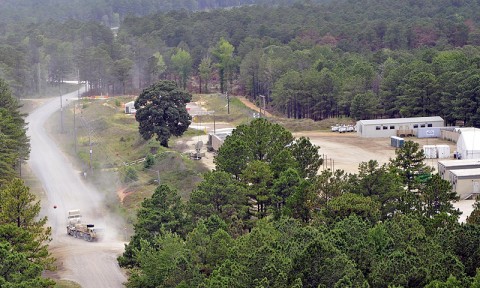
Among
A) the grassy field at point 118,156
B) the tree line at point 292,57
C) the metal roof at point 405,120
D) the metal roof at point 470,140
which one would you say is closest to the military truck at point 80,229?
the grassy field at point 118,156

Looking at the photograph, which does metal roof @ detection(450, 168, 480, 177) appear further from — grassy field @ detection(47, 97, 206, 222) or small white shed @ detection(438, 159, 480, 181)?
grassy field @ detection(47, 97, 206, 222)

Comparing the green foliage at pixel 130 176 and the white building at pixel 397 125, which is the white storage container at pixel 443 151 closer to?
the white building at pixel 397 125

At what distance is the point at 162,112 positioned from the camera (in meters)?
68.2

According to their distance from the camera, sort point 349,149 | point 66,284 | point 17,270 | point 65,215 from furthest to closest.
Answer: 1. point 349,149
2. point 65,215
3. point 66,284
4. point 17,270

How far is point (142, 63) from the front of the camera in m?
112

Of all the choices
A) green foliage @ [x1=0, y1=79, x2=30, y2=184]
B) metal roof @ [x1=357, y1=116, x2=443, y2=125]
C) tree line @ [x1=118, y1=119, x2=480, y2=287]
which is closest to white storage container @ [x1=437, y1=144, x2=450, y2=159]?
metal roof @ [x1=357, y1=116, x2=443, y2=125]

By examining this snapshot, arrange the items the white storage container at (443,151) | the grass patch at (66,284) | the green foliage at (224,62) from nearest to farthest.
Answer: the grass patch at (66,284) → the white storage container at (443,151) → the green foliage at (224,62)

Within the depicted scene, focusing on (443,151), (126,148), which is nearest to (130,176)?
(126,148)

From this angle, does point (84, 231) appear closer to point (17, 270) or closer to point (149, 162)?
point (17, 270)

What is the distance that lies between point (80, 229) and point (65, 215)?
15.1ft

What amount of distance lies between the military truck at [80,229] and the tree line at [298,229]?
7.78 meters

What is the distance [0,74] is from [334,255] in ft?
233

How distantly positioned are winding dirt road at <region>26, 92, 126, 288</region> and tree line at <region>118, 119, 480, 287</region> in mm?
3008

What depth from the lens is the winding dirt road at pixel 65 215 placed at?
39.4 metres
